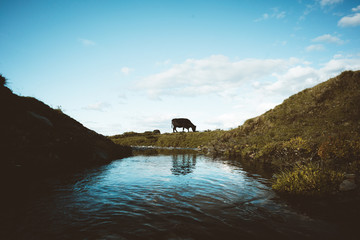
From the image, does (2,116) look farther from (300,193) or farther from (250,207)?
(300,193)

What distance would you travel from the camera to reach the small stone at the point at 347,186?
7.58 meters

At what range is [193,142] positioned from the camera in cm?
4575

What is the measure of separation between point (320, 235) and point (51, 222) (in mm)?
7231

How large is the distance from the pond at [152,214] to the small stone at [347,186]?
8.95 ft

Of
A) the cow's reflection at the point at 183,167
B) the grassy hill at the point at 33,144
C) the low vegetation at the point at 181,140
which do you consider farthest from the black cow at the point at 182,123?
the grassy hill at the point at 33,144

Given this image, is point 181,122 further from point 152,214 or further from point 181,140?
point 152,214

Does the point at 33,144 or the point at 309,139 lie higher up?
the point at 309,139

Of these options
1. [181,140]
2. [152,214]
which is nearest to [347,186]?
[152,214]

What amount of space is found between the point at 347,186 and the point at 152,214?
8.21 meters

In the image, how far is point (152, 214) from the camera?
5812mm

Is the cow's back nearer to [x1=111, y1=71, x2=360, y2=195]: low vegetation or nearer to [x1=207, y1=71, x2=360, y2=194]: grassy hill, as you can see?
[x1=207, y1=71, x2=360, y2=194]: grassy hill

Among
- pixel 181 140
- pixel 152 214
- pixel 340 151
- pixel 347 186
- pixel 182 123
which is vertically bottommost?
pixel 152 214

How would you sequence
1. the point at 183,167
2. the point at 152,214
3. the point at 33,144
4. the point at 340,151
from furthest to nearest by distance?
the point at 183,167 → the point at 33,144 → the point at 340,151 → the point at 152,214

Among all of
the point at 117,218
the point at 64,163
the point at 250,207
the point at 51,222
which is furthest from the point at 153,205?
the point at 64,163
